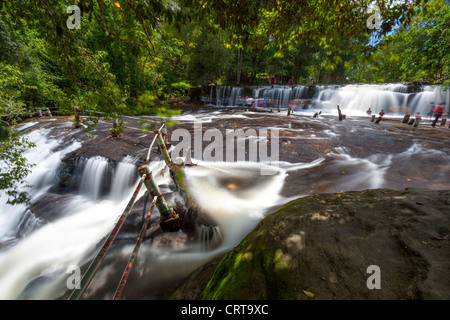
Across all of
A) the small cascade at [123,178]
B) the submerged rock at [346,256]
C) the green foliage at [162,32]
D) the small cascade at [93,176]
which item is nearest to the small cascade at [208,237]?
the submerged rock at [346,256]

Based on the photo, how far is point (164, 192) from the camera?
16.0ft

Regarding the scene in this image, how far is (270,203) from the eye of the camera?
17.5 feet

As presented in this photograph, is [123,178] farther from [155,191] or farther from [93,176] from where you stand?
[155,191]

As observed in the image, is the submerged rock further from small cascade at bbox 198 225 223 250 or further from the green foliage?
the green foliage

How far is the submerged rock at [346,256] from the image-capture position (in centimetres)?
148

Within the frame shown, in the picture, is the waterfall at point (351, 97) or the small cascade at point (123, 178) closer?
the small cascade at point (123, 178)

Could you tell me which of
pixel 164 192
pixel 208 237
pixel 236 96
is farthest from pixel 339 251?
pixel 236 96

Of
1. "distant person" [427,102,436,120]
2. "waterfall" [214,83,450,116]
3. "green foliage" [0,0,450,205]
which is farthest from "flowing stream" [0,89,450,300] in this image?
"waterfall" [214,83,450,116]

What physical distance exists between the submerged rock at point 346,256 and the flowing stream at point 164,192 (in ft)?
5.18

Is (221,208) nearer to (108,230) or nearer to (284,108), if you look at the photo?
(108,230)

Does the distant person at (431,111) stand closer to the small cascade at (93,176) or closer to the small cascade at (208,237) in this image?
the small cascade at (208,237)

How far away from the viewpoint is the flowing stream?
150 inches
